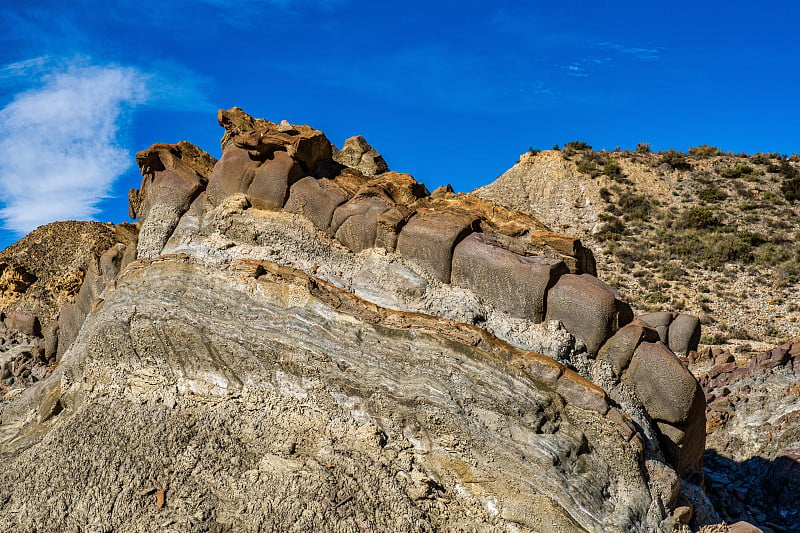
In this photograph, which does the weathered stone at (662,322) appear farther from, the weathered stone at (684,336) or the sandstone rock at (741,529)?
the sandstone rock at (741,529)

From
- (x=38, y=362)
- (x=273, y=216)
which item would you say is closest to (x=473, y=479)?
(x=273, y=216)

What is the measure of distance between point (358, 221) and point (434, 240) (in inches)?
36.2

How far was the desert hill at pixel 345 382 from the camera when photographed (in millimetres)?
5629

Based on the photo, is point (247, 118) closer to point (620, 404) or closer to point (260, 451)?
point (260, 451)

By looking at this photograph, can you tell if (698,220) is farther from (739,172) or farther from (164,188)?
(164,188)

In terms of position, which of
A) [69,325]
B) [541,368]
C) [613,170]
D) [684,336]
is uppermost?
[613,170]

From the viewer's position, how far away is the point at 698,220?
36.1 m

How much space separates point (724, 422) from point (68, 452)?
10.6 metres

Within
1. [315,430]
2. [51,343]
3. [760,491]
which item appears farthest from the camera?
[51,343]

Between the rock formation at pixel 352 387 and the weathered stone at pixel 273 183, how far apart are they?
0.02 metres

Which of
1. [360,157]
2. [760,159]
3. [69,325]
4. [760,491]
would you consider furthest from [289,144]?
[760,159]

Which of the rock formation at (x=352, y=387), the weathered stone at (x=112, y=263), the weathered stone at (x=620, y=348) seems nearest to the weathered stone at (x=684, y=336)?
the rock formation at (x=352, y=387)

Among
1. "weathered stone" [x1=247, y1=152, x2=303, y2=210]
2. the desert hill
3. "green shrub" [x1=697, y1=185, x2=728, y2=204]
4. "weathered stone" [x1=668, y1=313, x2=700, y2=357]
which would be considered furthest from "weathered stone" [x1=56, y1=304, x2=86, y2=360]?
"green shrub" [x1=697, y1=185, x2=728, y2=204]

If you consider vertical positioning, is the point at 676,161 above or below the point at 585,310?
above
